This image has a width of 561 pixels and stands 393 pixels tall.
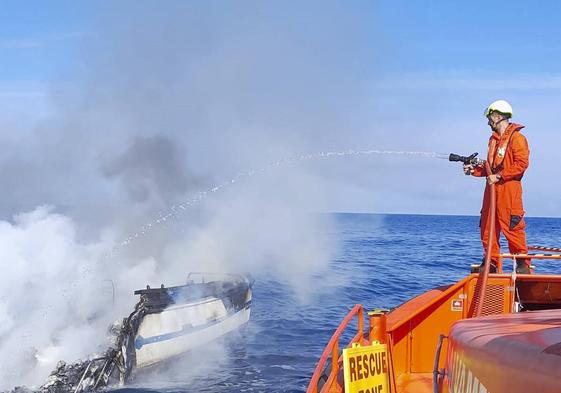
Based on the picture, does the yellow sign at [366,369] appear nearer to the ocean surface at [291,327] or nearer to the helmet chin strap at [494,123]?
the helmet chin strap at [494,123]

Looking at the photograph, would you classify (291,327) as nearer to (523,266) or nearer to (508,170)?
(523,266)

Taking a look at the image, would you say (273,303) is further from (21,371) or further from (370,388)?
(370,388)

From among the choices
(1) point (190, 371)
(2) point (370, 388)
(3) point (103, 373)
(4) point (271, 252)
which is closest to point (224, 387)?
(1) point (190, 371)

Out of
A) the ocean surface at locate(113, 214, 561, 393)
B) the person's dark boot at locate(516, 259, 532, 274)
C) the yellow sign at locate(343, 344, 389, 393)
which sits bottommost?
the ocean surface at locate(113, 214, 561, 393)

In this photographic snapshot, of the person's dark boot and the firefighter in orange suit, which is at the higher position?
the firefighter in orange suit

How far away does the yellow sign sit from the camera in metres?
5.07

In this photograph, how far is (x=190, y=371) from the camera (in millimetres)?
13398

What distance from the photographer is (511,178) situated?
24.1 feet

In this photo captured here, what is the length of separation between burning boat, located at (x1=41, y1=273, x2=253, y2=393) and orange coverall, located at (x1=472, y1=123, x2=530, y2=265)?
7518mm

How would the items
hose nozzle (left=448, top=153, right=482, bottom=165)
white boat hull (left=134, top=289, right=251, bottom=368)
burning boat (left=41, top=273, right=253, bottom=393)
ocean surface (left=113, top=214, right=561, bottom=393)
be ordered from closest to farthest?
hose nozzle (left=448, top=153, right=482, bottom=165), burning boat (left=41, top=273, right=253, bottom=393), white boat hull (left=134, top=289, right=251, bottom=368), ocean surface (left=113, top=214, right=561, bottom=393)

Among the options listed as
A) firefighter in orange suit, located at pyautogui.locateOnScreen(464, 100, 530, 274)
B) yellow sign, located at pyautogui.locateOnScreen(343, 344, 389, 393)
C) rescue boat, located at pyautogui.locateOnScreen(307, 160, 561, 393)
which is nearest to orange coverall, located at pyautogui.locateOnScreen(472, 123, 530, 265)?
firefighter in orange suit, located at pyautogui.locateOnScreen(464, 100, 530, 274)

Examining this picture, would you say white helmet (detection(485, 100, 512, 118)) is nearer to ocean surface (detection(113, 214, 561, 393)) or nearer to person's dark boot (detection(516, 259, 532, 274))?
person's dark boot (detection(516, 259, 532, 274))

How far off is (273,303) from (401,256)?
70.0ft

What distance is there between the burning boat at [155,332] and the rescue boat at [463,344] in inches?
231
